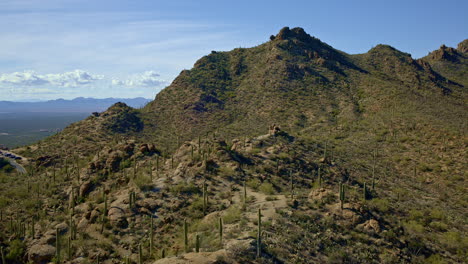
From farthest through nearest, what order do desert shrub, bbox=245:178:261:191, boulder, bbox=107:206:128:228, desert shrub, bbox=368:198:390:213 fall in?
desert shrub, bbox=245:178:261:191 < desert shrub, bbox=368:198:390:213 < boulder, bbox=107:206:128:228

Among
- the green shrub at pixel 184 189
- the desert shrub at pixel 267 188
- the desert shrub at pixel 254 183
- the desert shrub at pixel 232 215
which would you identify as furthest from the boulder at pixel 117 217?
the desert shrub at pixel 267 188

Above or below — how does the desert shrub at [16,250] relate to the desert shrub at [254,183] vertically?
below

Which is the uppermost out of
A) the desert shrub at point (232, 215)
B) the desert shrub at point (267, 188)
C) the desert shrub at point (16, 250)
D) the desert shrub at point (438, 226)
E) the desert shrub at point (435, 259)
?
the desert shrub at point (267, 188)

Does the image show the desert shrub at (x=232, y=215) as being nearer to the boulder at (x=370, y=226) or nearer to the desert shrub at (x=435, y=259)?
the boulder at (x=370, y=226)

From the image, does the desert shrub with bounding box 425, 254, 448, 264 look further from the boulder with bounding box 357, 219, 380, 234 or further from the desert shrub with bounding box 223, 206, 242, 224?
the desert shrub with bounding box 223, 206, 242, 224

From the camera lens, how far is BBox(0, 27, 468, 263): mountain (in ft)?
55.0

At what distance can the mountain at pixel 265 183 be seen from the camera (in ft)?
55.0

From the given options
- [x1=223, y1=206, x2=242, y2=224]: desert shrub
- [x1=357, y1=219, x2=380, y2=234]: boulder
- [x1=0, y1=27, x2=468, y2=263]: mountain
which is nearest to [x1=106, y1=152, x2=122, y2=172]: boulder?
[x1=0, y1=27, x2=468, y2=263]: mountain

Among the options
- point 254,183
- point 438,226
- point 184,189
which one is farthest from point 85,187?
point 438,226

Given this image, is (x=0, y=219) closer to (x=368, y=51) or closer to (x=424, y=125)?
(x=424, y=125)

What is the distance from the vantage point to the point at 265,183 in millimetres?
24578

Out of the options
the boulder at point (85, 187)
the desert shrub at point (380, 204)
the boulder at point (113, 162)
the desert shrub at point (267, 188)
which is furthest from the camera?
the boulder at point (113, 162)

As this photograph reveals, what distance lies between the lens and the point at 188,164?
2736 cm

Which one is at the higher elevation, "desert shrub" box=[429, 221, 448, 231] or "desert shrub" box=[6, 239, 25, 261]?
"desert shrub" box=[429, 221, 448, 231]
